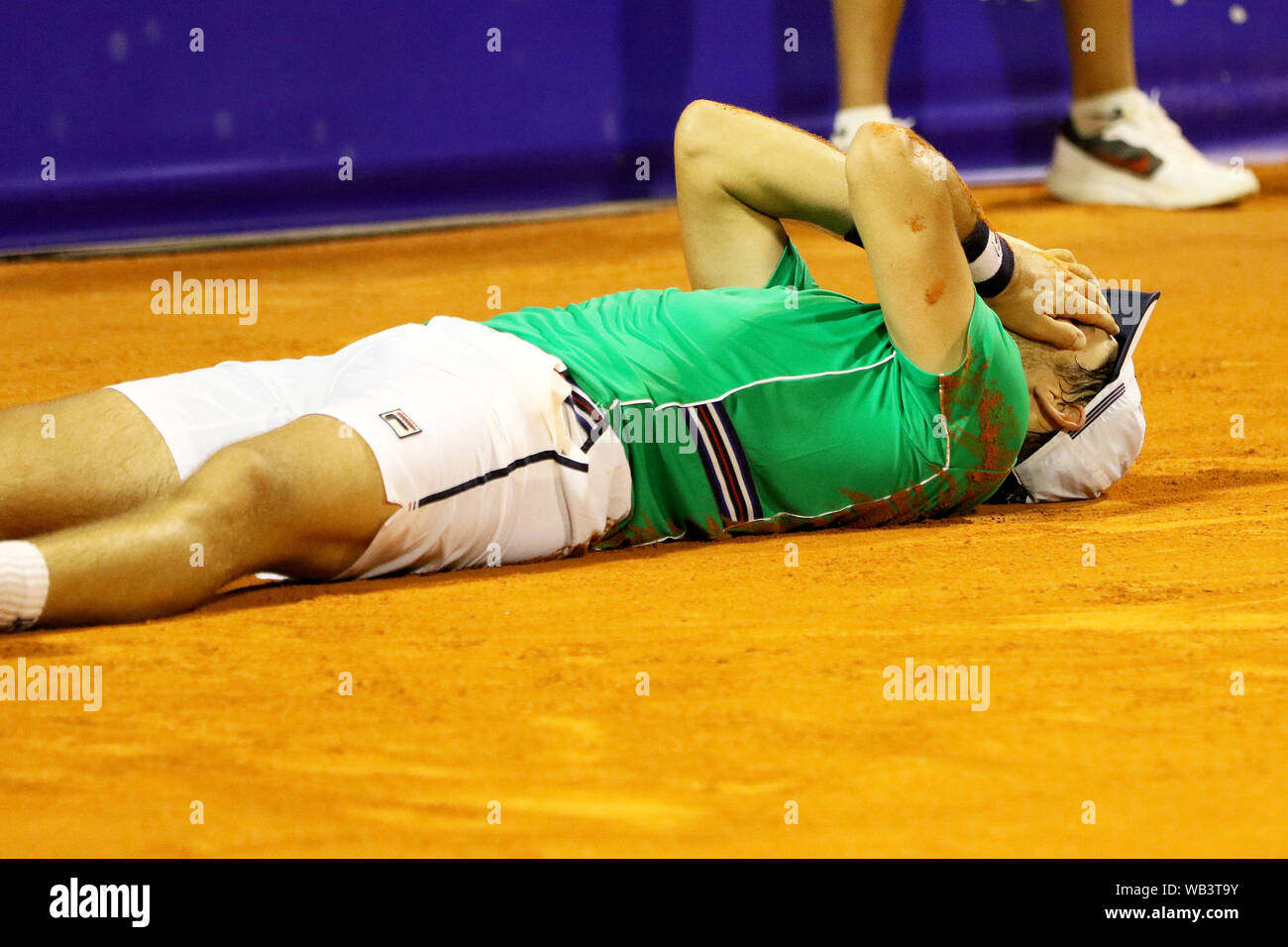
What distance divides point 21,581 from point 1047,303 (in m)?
1.46

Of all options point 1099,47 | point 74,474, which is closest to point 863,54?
point 1099,47

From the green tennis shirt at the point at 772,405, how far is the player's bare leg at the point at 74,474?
0.54 m

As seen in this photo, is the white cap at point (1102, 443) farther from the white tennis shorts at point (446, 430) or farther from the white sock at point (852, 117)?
the white sock at point (852, 117)

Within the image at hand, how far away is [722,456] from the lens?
220 cm

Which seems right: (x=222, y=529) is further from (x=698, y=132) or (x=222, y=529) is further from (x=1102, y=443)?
(x=1102, y=443)

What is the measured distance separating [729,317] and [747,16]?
4114 millimetres

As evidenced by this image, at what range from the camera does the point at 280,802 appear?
1458mm

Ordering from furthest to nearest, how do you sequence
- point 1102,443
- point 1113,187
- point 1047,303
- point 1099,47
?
1. point 1113,187
2. point 1099,47
3. point 1102,443
4. point 1047,303

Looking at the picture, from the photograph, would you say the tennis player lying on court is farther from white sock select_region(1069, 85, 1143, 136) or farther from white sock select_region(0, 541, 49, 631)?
white sock select_region(1069, 85, 1143, 136)

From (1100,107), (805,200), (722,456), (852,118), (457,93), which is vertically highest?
(457,93)

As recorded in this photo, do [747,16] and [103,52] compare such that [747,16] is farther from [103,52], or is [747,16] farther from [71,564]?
[71,564]

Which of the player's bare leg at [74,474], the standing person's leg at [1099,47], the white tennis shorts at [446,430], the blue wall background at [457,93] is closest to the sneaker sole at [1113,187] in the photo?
the standing person's leg at [1099,47]

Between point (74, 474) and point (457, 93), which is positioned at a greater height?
point (457, 93)

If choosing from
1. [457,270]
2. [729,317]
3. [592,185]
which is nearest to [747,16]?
[592,185]
